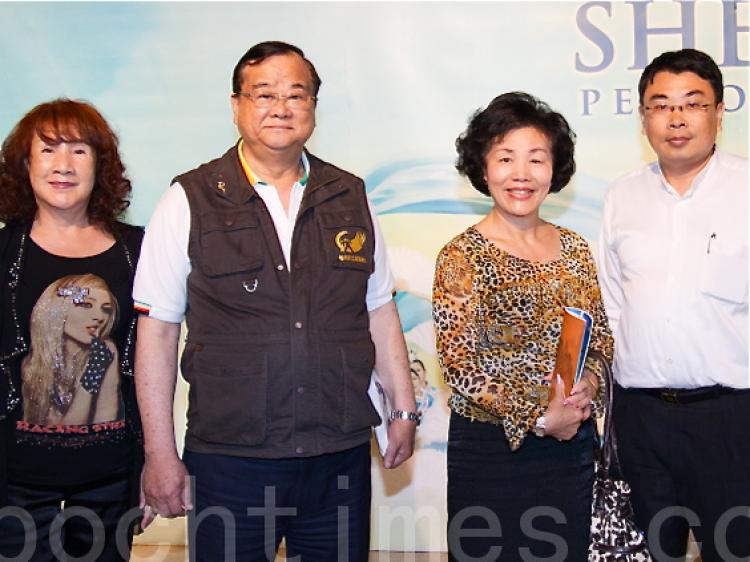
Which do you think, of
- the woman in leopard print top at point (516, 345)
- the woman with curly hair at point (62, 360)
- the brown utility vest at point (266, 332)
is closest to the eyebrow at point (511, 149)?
the woman in leopard print top at point (516, 345)

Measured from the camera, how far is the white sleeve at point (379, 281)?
2.51 m

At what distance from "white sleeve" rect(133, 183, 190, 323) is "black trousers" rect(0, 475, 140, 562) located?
1.50 ft

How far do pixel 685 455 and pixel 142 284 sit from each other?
55.0 inches

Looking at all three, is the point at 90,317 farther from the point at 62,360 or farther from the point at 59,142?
the point at 59,142

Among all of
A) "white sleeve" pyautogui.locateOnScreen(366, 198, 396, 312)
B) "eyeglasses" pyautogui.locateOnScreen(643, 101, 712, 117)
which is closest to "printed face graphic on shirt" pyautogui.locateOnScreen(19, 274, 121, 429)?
"white sleeve" pyautogui.locateOnScreen(366, 198, 396, 312)

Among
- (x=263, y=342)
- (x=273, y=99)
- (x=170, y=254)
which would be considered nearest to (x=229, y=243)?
(x=170, y=254)

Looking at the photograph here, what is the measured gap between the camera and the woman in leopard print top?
2.31m

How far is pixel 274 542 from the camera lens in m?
2.28

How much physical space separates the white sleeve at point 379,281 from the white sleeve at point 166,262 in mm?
495

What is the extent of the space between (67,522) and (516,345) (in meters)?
1.17

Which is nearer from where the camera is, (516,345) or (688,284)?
(516,345)

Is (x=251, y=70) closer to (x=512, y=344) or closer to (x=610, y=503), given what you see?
(x=512, y=344)

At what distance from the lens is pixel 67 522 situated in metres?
2.35

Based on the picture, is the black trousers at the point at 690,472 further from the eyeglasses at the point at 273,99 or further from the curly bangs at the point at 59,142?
the curly bangs at the point at 59,142
